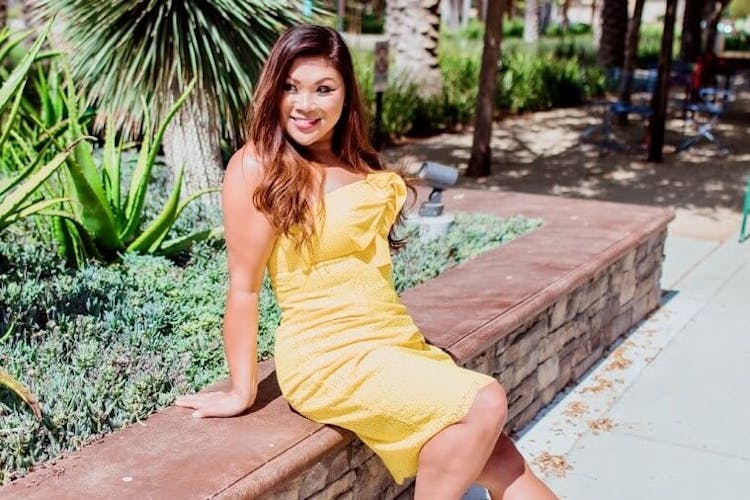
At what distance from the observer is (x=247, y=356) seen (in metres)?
2.66

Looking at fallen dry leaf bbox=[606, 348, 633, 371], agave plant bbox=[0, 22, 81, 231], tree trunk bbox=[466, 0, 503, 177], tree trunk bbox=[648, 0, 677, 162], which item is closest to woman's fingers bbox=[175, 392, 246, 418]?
agave plant bbox=[0, 22, 81, 231]

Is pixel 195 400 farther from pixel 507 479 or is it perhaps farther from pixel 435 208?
pixel 435 208

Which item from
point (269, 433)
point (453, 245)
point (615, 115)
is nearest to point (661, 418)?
point (453, 245)

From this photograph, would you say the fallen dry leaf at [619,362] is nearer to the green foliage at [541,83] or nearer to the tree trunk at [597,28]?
the green foliage at [541,83]

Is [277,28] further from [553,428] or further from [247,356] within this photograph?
[247,356]

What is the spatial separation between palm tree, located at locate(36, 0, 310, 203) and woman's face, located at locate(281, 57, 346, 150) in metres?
2.77

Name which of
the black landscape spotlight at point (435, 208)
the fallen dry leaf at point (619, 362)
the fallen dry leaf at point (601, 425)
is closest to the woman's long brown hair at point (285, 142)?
the fallen dry leaf at point (601, 425)

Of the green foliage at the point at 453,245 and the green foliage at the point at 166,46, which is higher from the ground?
the green foliage at the point at 166,46

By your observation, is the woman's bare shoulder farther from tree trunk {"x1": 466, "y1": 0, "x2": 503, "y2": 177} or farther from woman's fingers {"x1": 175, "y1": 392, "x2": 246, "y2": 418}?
tree trunk {"x1": 466, "y1": 0, "x2": 503, "y2": 177}

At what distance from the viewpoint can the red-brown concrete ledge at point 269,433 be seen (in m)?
2.26

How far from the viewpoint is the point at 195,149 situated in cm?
609

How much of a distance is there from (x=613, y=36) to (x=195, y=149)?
14919mm

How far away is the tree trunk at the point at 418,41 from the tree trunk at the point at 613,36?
640 cm

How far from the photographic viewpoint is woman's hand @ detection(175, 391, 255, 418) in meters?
2.71
